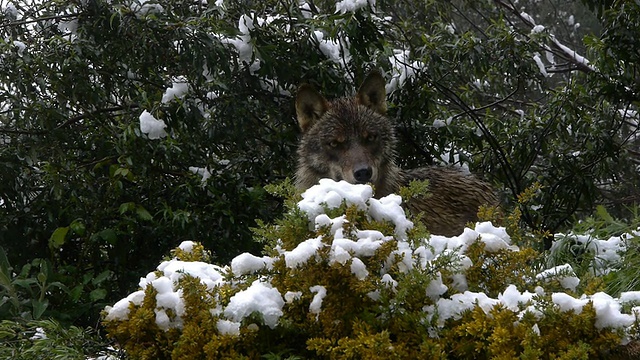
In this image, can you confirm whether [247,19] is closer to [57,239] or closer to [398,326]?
[57,239]

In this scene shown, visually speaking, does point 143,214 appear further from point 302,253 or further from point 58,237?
point 302,253

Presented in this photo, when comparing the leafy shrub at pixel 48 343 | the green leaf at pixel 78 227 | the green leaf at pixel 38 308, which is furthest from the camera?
the green leaf at pixel 78 227

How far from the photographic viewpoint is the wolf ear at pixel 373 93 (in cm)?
744

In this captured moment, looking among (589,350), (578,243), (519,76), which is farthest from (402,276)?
(519,76)

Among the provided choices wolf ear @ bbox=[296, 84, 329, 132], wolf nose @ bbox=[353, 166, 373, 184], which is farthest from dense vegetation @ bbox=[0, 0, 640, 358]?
wolf nose @ bbox=[353, 166, 373, 184]

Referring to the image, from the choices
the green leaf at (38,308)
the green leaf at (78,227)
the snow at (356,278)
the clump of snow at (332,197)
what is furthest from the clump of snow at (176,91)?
the clump of snow at (332,197)

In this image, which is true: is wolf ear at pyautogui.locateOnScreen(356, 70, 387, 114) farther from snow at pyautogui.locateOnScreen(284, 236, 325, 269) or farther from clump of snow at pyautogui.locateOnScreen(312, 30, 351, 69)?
snow at pyautogui.locateOnScreen(284, 236, 325, 269)

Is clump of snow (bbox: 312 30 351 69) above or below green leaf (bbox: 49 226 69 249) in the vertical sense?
above

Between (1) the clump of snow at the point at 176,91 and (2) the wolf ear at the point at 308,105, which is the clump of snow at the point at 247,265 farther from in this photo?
(1) the clump of snow at the point at 176,91

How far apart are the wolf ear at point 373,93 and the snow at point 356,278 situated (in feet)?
10.6

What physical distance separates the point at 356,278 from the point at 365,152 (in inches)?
134

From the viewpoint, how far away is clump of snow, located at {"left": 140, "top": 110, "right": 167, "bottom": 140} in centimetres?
722

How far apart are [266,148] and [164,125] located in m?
1.41

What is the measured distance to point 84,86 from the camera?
7.46 meters
